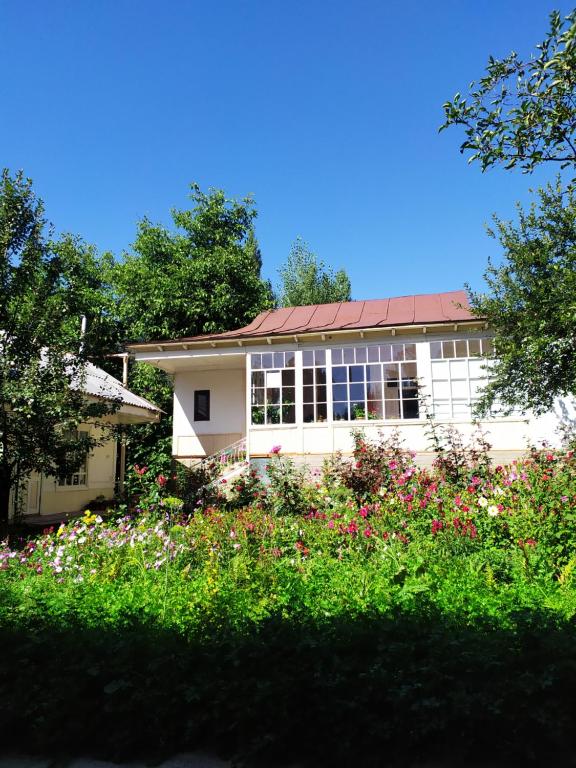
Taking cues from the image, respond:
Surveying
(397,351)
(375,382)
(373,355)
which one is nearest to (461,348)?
(397,351)

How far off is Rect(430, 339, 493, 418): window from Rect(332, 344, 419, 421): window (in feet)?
1.69

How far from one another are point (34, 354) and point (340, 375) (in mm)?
7474

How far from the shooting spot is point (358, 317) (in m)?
14.0

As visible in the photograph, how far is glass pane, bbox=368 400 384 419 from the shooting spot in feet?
42.3

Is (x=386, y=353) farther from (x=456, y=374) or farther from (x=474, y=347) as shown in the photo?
(x=474, y=347)

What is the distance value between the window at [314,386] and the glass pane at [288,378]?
0.32 meters

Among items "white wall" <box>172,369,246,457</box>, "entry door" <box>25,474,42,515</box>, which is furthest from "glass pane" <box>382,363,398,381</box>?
"entry door" <box>25,474,42,515</box>

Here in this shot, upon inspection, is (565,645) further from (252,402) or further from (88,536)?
(252,402)

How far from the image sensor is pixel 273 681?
8.26ft

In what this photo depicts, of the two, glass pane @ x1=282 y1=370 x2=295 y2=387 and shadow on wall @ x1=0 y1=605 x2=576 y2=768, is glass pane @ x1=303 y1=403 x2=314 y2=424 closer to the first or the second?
glass pane @ x1=282 y1=370 x2=295 y2=387

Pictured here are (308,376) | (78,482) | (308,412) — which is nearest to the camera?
(308,412)

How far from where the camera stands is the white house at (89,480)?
13.1m

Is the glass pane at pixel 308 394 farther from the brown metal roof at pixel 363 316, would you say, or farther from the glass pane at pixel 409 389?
the glass pane at pixel 409 389

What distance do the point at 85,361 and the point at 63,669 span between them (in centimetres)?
642
